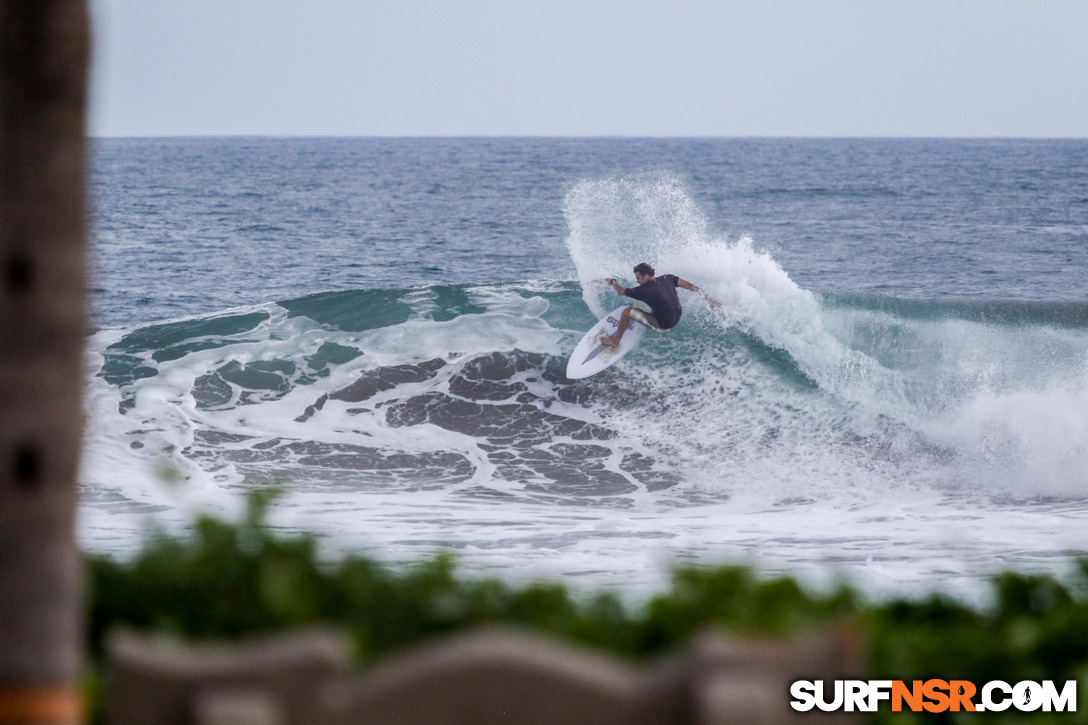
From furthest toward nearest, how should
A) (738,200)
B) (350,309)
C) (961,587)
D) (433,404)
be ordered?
(738,200), (350,309), (433,404), (961,587)

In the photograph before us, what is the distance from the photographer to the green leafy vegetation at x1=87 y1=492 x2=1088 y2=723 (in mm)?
2229

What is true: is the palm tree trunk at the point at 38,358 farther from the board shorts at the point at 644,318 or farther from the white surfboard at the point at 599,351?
the board shorts at the point at 644,318

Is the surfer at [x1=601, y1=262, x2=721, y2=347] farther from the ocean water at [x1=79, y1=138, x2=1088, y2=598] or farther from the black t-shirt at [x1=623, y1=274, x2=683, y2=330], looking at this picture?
the ocean water at [x1=79, y1=138, x2=1088, y2=598]

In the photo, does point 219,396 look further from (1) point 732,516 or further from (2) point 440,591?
(2) point 440,591

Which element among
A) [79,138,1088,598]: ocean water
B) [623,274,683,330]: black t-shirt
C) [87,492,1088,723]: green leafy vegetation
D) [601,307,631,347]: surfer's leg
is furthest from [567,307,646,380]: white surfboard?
[87,492,1088,723]: green leafy vegetation

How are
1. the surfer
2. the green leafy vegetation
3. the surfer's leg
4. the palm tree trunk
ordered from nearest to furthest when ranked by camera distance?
the palm tree trunk < the green leafy vegetation < the surfer < the surfer's leg

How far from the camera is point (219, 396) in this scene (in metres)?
15.4

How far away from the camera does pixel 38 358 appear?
71.6 inches

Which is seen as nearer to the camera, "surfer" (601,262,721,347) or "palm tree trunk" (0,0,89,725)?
"palm tree trunk" (0,0,89,725)

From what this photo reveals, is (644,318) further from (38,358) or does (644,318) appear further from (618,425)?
(38,358)

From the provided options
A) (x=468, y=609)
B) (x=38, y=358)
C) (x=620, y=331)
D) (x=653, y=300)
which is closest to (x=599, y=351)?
(x=620, y=331)

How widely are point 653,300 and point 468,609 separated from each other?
525 inches

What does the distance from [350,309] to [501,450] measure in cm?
715

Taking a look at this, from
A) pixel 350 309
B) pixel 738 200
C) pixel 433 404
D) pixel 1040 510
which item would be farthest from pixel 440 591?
pixel 738 200
